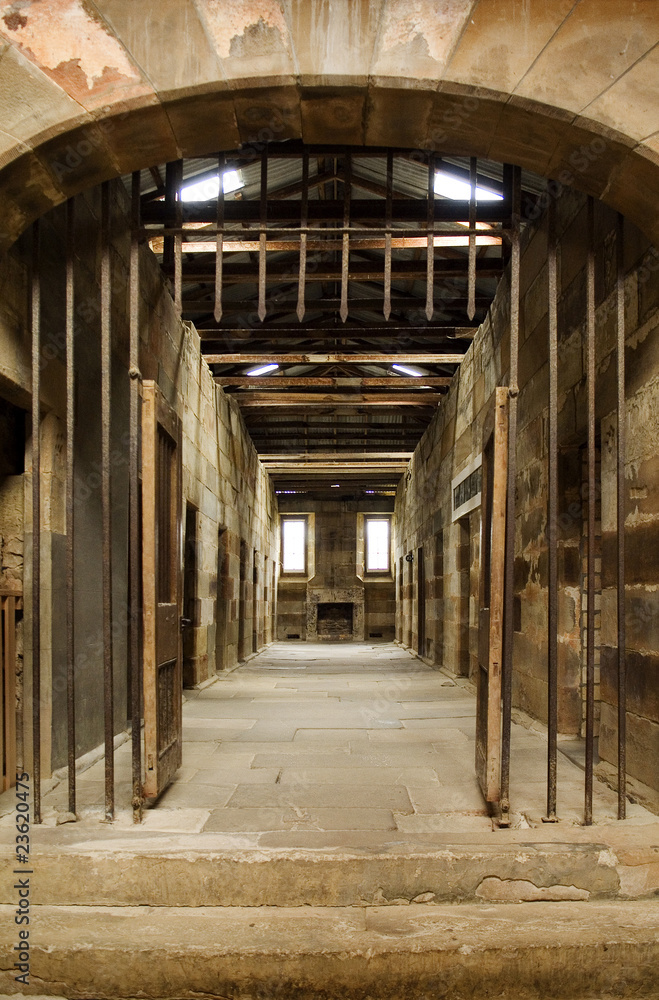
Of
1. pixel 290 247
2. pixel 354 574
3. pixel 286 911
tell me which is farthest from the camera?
pixel 354 574

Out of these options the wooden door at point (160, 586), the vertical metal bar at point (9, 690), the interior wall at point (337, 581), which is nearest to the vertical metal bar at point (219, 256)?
the wooden door at point (160, 586)

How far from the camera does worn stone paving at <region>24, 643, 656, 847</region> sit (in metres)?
2.83

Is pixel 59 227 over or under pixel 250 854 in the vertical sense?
over

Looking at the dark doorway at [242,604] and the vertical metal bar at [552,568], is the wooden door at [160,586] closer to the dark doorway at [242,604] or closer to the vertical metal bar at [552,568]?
the vertical metal bar at [552,568]

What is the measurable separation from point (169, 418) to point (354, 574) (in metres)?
15.5

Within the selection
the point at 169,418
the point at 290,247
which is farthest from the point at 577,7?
the point at 290,247

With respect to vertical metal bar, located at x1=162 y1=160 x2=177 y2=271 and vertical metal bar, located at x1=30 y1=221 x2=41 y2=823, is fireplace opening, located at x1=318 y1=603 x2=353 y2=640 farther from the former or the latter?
vertical metal bar, located at x1=30 y1=221 x2=41 y2=823

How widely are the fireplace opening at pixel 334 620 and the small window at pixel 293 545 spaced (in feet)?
4.48

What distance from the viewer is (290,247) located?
5.54m

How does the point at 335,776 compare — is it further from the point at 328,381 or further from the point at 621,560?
the point at 328,381

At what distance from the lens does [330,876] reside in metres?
2.47

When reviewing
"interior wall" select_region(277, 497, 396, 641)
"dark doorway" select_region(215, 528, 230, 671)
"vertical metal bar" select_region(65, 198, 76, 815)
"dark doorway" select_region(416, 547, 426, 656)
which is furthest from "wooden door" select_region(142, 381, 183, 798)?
"interior wall" select_region(277, 497, 396, 641)

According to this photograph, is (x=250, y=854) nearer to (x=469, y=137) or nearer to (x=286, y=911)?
(x=286, y=911)

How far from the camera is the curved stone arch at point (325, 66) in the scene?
2.66 m
